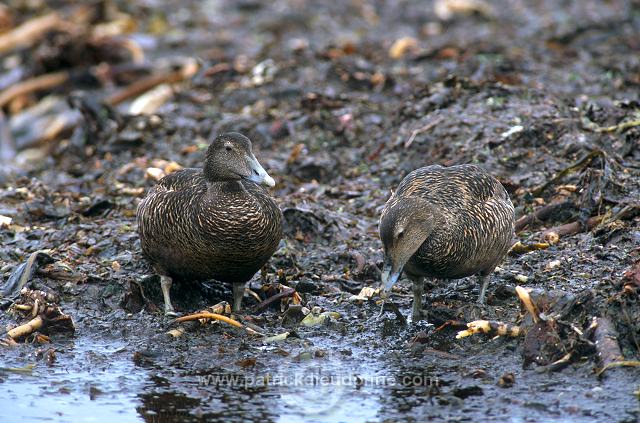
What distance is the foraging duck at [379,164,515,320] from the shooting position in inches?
260

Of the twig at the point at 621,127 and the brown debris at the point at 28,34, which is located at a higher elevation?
the brown debris at the point at 28,34

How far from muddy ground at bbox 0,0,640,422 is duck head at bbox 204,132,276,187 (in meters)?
1.03

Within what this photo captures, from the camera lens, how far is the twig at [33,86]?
14.7m

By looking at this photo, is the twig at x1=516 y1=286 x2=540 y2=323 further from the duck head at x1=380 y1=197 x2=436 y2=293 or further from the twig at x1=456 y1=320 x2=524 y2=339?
the duck head at x1=380 y1=197 x2=436 y2=293

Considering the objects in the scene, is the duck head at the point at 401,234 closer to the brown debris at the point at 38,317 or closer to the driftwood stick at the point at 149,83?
the brown debris at the point at 38,317

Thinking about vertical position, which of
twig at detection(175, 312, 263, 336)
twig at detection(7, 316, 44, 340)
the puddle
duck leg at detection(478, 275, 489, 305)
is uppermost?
duck leg at detection(478, 275, 489, 305)

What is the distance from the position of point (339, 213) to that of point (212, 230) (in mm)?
2496

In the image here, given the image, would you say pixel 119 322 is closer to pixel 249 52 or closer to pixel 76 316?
pixel 76 316

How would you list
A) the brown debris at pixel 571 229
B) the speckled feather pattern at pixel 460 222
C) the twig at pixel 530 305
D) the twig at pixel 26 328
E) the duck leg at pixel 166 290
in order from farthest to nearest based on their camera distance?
the brown debris at pixel 571 229, the duck leg at pixel 166 290, the twig at pixel 26 328, the speckled feather pattern at pixel 460 222, the twig at pixel 530 305

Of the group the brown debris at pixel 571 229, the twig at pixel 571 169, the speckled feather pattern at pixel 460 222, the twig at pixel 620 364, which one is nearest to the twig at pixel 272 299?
the speckled feather pattern at pixel 460 222

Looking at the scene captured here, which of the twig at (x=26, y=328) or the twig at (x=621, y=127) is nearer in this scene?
the twig at (x=26, y=328)

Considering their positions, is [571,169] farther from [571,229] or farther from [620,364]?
[620,364]

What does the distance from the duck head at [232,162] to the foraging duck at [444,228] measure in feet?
3.23

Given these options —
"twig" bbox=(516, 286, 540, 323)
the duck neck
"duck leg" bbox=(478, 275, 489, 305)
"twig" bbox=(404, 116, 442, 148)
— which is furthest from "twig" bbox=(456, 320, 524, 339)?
"twig" bbox=(404, 116, 442, 148)
